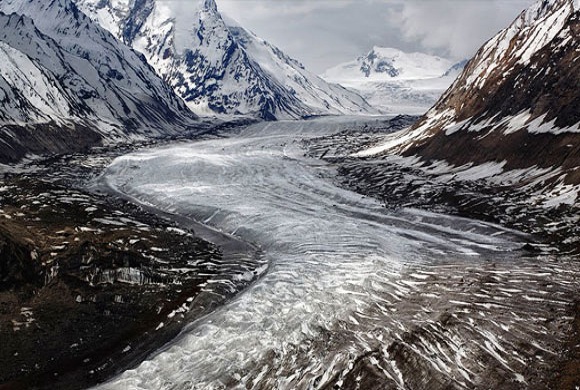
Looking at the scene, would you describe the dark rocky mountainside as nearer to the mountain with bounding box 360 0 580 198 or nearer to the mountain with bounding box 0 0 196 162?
the mountain with bounding box 360 0 580 198

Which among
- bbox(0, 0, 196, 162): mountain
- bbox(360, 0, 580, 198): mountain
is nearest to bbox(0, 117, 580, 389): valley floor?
bbox(360, 0, 580, 198): mountain

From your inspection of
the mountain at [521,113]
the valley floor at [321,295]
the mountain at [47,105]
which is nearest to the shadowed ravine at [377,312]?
the valley floor at [321,295]

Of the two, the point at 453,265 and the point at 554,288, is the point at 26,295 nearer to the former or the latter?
the point at 453,265

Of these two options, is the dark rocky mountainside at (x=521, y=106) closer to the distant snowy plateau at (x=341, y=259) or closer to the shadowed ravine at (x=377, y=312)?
the distant snowy plateau at (x=341, y=259)

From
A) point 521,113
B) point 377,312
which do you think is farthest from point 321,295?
point 521,113

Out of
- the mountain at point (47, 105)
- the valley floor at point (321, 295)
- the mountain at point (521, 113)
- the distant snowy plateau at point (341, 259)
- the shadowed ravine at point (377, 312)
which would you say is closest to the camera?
the shadowed ravine at point (377, 312)

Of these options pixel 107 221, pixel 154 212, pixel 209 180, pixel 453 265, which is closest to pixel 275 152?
pixel 209 180
